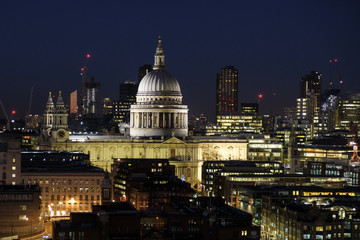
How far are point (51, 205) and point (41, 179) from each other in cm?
501

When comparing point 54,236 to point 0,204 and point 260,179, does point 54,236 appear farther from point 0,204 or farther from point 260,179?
point 260,179

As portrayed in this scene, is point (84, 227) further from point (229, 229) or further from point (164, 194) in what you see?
point (164, 194)

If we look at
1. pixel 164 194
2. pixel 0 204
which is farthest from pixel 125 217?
pixel 164 194

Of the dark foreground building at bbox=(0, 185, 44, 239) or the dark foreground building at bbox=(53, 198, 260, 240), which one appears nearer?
the dark foreground building at bbox=(53, 198, 260, 240)

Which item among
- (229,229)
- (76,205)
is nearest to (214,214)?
(229,229)

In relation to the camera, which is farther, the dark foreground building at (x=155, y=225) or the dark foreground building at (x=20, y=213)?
the dark foreground building at (x=20, y=213)

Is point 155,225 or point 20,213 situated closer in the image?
point 155,225

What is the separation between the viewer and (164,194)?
576 feet

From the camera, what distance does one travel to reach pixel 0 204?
157m

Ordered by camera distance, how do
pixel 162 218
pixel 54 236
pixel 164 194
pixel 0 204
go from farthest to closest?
pixel 164 194 < pixel 0 204 < pixel 162 218 < pixel 54 236

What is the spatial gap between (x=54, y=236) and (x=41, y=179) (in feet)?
148

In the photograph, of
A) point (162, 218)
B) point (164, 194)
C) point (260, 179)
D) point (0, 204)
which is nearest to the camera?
point (162, 218)

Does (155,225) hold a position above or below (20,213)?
below

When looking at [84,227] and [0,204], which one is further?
[0,204]
